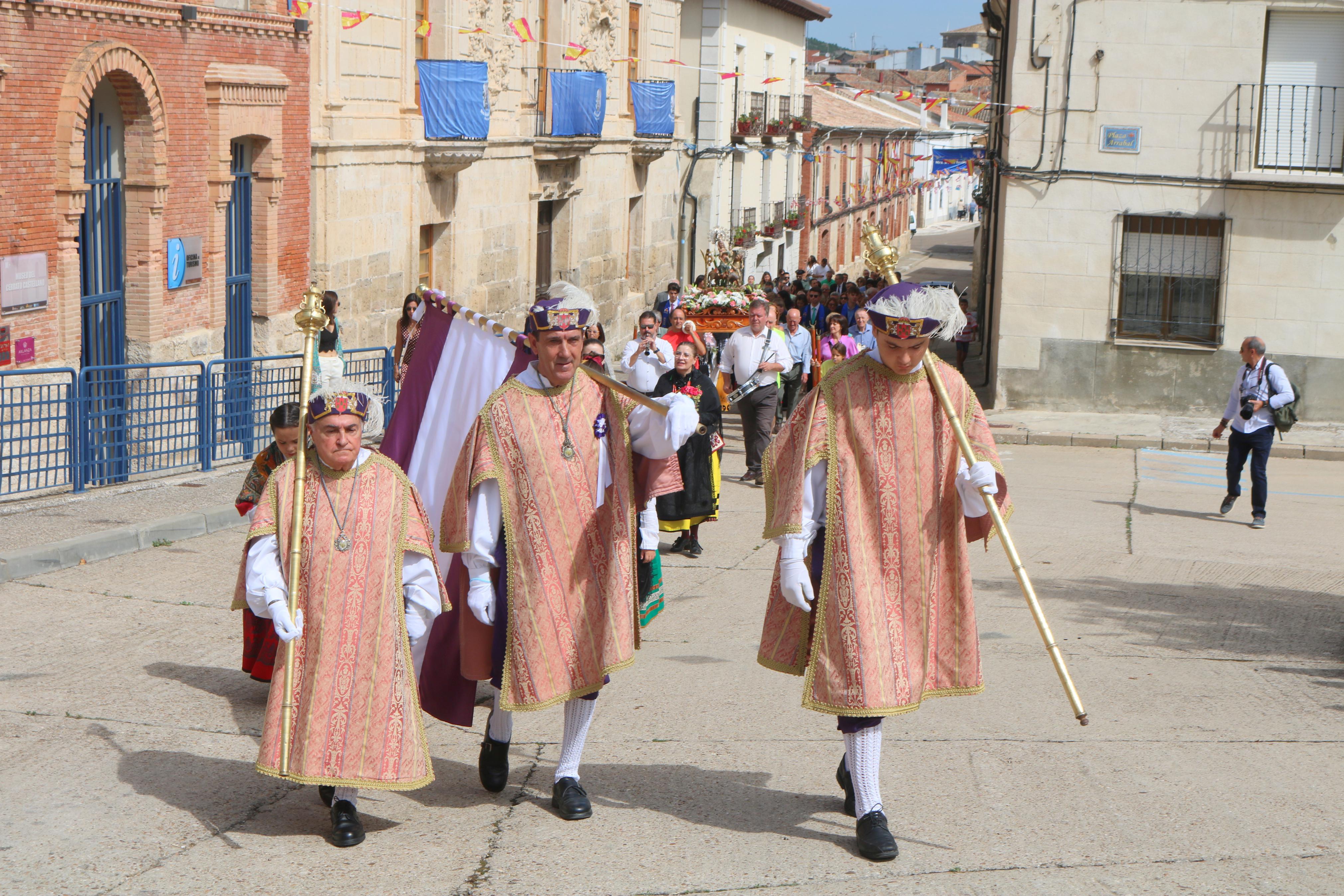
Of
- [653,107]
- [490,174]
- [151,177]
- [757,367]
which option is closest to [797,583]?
[757,367]

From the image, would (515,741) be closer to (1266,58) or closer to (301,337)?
(301,337)

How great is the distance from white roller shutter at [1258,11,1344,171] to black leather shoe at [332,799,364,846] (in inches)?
625

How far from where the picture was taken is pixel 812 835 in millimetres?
5066

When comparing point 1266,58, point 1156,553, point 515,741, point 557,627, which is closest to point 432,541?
point 557,627

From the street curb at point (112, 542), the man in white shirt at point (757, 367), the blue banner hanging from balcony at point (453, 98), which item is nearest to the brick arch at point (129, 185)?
the street curb at point (112, 542)

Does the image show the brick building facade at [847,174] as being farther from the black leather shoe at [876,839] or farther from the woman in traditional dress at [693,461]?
the black leather shoe at [876,839]

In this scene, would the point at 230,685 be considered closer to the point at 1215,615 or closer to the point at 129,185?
the point at 1215,615

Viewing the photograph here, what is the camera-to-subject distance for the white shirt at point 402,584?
474 cm

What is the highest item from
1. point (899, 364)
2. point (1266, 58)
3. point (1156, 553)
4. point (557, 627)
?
point (1266, 58)

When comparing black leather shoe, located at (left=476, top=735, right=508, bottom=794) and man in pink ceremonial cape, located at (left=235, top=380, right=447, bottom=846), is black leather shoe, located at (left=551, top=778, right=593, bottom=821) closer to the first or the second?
black leather shoe, located at (left=476, top=735, right=508, bottom=794)

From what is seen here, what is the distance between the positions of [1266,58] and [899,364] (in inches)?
584

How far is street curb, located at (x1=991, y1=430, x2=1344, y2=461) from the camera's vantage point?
16625 mm

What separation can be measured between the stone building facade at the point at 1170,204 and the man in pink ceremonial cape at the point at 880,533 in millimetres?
13667

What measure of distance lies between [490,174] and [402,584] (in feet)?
59.9
